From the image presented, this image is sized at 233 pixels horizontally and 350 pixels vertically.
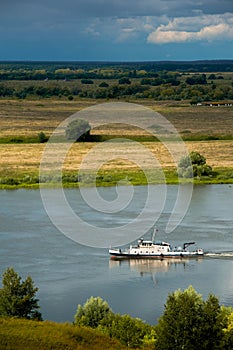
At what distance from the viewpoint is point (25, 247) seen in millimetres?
27469

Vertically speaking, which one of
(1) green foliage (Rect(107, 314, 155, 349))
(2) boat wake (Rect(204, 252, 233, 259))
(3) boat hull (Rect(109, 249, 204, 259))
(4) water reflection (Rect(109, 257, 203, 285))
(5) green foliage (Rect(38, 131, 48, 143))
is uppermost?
(5) green foliage (Rect(38, 131, 48, 143))

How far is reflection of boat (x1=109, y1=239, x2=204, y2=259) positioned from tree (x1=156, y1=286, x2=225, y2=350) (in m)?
9.35

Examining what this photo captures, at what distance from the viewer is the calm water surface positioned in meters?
22.5

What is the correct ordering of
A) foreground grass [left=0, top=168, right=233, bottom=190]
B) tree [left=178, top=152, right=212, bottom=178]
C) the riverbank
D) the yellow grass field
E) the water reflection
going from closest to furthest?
A: 1. the water reflection
2. foreground grass [left=0, top=168, right=233, bottom=190]
3. the riverbank
4. tree [left=178, top=152, right=212, bottom=178]
5. the yellow grass field

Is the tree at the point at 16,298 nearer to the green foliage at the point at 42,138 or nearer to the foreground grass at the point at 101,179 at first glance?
the foreground grass at the point at 101,179

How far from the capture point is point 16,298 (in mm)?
19781

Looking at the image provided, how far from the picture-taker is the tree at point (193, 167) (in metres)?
41.2

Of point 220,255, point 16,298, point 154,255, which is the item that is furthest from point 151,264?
point 16,298

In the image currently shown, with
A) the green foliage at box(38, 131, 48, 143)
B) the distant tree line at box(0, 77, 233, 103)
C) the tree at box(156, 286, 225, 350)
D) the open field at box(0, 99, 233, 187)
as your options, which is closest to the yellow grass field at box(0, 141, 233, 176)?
the open field at box(0, 99, 233, 187)

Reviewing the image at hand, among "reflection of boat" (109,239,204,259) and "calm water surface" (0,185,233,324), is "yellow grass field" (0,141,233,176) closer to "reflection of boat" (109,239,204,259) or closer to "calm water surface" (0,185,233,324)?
"calm water surface" (0,185,233,324)

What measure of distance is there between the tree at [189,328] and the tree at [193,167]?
23.6 m

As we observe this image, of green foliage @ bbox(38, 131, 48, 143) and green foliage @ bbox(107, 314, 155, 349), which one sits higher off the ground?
green foliage @ bbox(38, 131, 48, 143)

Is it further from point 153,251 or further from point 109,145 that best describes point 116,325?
point 109,145

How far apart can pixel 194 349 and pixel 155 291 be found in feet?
19.9
